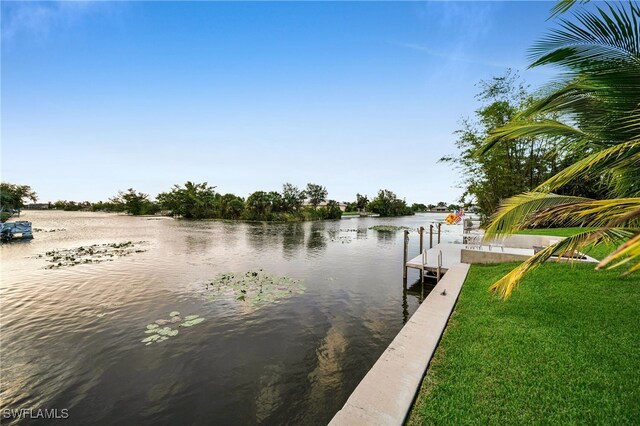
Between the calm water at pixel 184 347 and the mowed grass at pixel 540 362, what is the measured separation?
7.29 feet

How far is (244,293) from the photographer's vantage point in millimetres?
11578

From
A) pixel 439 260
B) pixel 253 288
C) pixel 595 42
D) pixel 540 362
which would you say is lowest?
pixel 253 288

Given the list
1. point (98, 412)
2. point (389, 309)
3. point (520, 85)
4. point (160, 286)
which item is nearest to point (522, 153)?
point (520, 85)

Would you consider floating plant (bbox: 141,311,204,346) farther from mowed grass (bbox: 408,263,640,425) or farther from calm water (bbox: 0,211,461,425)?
mowed grass (bbox: 408,263,640,425)

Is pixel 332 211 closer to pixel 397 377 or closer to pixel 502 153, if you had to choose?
pixel 502 153

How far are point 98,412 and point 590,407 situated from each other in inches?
301

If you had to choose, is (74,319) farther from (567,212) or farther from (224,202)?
(224,202)

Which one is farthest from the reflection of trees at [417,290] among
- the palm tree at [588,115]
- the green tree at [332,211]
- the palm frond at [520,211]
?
the green tree at [332,211]

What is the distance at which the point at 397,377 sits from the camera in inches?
176

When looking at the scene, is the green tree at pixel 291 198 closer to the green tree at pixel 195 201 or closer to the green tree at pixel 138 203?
the green tree at pixel 195 201

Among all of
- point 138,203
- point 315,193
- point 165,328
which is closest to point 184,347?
point 165,328

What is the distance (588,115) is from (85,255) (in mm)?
24493

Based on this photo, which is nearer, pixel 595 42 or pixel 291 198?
pixel 595 42

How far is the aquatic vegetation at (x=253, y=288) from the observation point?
436 inches
